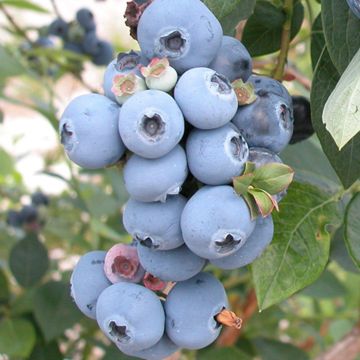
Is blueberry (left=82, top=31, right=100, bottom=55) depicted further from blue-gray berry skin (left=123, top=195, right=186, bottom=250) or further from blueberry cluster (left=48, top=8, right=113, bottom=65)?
blue-gray berry skin (left=123, top=195, right=186, bottom=250)

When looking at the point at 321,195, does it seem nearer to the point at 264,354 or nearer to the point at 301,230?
the point at 301,230

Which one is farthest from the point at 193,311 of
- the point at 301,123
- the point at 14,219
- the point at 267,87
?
the point at 14,219

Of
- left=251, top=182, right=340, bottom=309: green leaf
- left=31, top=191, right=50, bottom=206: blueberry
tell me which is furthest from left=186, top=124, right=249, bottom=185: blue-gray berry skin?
left=31, top=191, right=50, bottom=206: blueberry

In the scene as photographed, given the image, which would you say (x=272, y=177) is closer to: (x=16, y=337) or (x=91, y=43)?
(x=16, y=337)

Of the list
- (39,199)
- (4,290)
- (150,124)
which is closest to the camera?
(150,124)

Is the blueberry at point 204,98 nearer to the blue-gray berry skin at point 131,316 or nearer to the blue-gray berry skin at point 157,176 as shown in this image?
the blue-gray berry skin at point 157,176

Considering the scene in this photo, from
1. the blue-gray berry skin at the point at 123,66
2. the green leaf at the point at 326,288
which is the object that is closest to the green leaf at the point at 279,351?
the green leaf at the point at 326,288

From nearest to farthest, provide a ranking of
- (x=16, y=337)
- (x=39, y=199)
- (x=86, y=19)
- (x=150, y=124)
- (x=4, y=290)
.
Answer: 1. (x=150, y=124)
2. (x=16, y=337)
3. (x=4, y=290)
4. (x=86, y=19)
5. (x=39, y=199)
